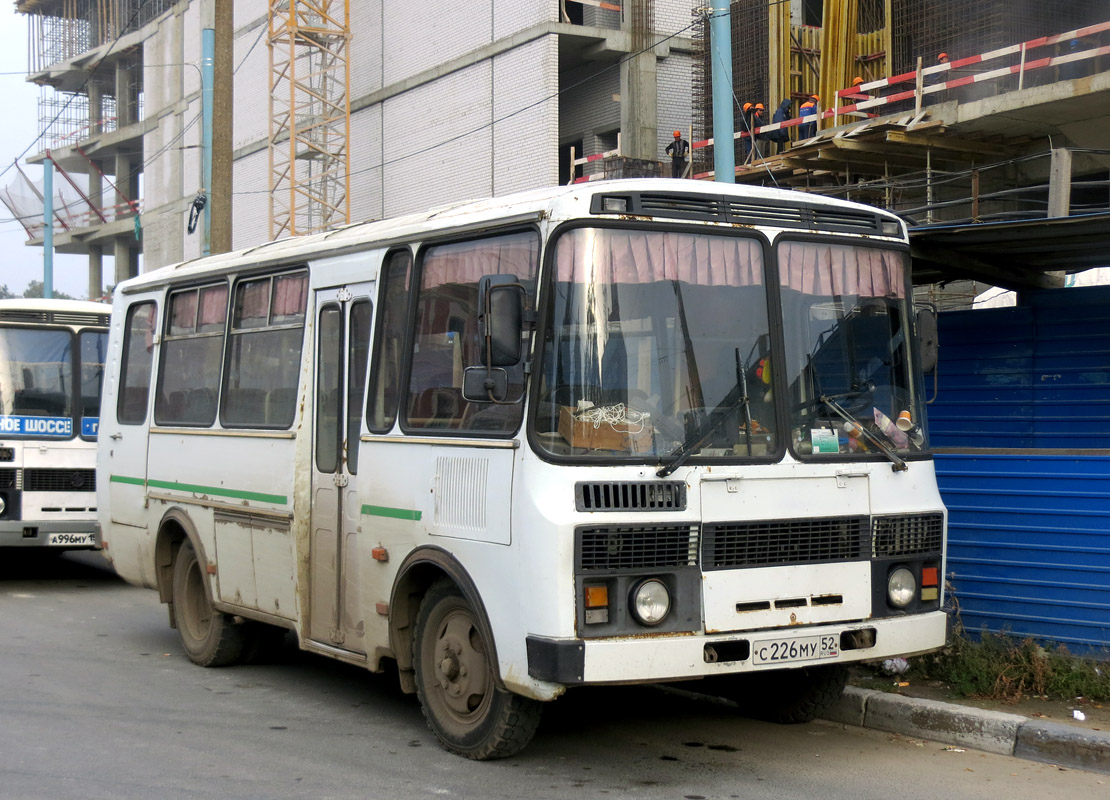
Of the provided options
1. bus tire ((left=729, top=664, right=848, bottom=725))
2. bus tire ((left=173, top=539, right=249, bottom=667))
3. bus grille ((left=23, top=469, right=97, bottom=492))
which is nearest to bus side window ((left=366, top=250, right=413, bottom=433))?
bus tire ((left=729, top=664, right=848, bottom=725))

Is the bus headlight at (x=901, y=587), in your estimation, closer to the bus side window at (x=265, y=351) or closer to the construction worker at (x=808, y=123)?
the bus side window at (x=265, y=351)

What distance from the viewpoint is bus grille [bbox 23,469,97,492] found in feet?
42.2

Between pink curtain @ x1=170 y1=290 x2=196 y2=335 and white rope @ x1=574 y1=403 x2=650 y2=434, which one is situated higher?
pink curtain @ x1=170 y1=290 x2=196 y2=335

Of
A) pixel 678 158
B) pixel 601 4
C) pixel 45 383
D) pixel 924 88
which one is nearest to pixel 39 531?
pixel 45 383

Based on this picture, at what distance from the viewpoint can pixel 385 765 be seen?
6.34 m

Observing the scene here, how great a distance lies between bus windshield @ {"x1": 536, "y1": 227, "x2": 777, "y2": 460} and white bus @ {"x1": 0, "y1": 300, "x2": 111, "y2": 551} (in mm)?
8326

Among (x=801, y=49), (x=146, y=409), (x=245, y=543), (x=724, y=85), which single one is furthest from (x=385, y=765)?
(x=801, y=49)

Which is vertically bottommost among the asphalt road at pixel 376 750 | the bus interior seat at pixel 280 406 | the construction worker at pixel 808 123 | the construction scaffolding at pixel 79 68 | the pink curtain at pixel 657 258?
the asphalt road at pixel 376 750

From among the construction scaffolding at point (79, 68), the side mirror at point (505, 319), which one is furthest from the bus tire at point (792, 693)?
the construction scaffolding at point (79, 68)

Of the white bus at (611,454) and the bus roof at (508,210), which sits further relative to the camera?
the bus roof at (508,210)

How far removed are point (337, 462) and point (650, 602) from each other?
249 cm

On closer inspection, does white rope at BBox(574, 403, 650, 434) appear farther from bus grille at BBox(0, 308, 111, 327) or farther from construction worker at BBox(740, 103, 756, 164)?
construction worker at BBox(740, 103, 756, 164)

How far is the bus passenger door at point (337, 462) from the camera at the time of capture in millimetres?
7238

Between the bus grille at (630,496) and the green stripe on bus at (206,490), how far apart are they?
111 inches
